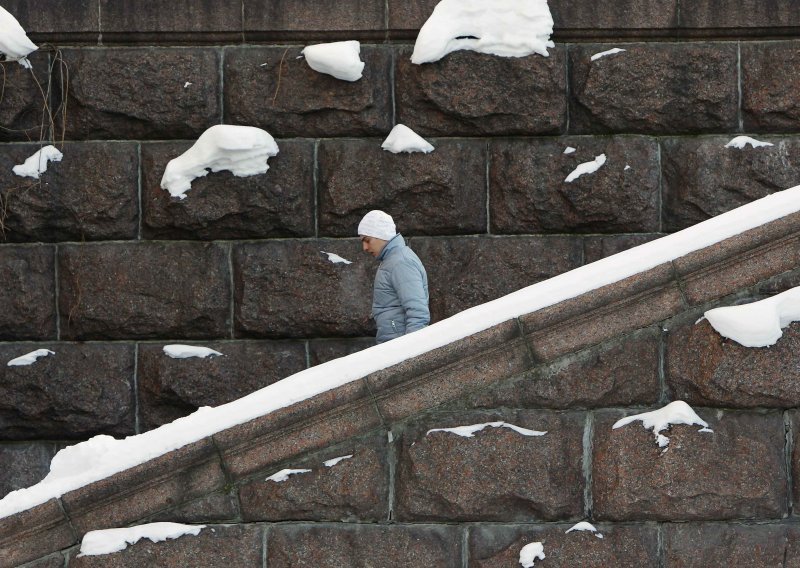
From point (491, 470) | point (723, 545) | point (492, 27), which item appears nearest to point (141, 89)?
point (492, 27)

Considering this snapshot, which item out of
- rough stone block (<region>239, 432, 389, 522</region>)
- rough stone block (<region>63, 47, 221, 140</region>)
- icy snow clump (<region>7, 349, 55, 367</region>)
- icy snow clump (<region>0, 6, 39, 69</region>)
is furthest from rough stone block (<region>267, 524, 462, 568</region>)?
icy snow clump (<region>0, 6, 39, 69</region>)

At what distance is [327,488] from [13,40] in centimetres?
385

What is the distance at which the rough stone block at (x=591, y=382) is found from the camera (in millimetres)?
3844

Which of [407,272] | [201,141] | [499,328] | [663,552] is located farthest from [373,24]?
[663,552]

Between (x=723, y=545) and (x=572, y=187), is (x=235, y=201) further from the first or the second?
(x=723, y=545)

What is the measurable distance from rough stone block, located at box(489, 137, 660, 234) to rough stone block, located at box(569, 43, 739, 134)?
0.49ft

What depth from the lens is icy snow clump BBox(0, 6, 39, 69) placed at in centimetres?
Result: 649

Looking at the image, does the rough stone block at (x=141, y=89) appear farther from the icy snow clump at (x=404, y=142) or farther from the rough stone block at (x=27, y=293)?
the icy snow clump at (x=404, y=142)

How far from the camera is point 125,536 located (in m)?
3.82

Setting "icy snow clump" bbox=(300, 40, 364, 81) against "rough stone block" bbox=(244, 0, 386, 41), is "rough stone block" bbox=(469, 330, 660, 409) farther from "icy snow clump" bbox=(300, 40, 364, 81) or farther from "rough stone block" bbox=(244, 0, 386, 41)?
"rough stone block" bbox=(244, 0, 386, 41)

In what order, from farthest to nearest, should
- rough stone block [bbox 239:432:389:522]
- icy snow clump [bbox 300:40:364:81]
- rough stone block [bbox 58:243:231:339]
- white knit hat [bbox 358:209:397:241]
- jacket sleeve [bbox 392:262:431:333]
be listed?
rough stone block [bbox 58:243:231:339]
icy snow clump [bbox 300:40:364:81]
white knit hat [bbox 358:209:397:241]
jacket sleeve [bbox 392:262:431:333]
rough stone block [bbox 239:432:389:522]

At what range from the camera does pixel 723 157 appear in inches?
257

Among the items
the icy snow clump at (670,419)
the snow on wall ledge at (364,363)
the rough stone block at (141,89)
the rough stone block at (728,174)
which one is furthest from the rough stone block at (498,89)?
the icy snow clump at (670,419)

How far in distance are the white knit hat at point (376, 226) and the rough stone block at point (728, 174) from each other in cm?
190
